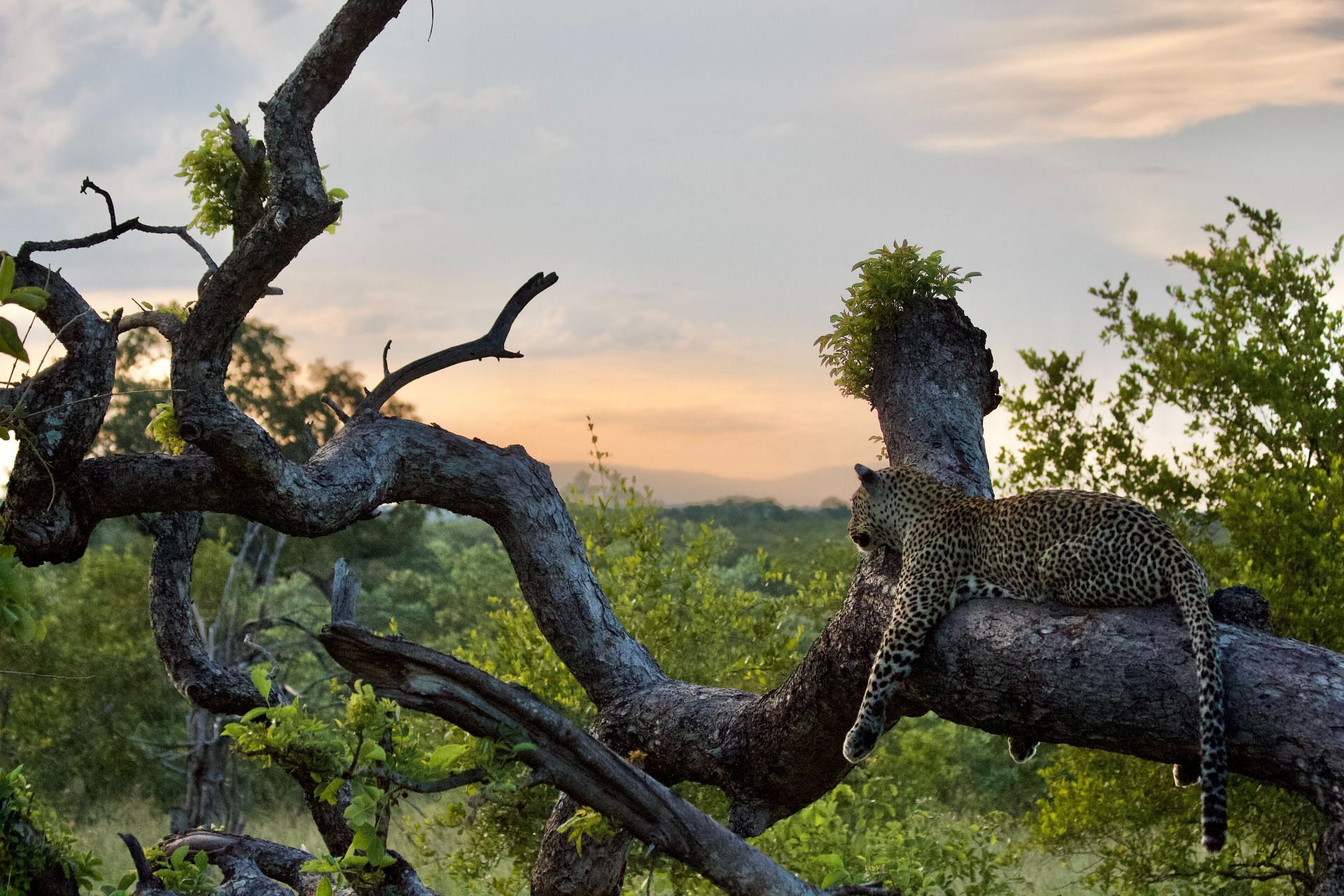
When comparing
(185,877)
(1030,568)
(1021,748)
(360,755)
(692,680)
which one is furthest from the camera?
(692,680)

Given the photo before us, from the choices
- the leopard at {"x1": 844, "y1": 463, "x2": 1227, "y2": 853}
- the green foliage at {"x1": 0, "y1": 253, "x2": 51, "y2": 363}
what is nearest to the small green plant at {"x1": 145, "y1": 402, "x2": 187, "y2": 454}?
the green foliage at {"x1": 0, "y1": 253, "x2": 51, "y2": 363}

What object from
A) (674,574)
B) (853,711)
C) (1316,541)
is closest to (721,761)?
(853,711)

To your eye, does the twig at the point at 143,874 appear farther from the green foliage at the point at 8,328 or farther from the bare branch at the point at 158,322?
the green foliage at the point at 8,328

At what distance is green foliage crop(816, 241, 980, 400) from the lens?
21.9 ft

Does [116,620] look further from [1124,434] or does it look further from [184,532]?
[1124,434]

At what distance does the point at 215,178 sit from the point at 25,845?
3457 millimetres

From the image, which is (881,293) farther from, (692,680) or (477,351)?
(692,680)

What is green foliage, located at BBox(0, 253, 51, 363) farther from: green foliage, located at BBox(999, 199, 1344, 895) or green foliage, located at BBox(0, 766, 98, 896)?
green foliage, located at BBox(999, 199, 1344, 895)

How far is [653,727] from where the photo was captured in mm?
6066

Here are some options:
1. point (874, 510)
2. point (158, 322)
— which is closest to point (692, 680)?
point (874, 510)

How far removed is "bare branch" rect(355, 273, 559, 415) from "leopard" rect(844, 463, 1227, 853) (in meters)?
2.02

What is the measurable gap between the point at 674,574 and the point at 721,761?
4.60m

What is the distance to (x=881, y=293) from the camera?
6.73m

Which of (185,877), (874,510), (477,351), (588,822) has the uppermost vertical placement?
(477,351)
